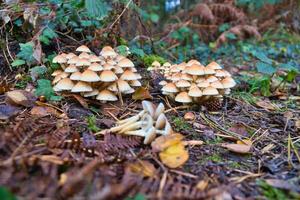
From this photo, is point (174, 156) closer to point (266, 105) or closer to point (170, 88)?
point (170, 88)

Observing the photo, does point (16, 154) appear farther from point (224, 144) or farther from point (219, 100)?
point (219, 100)

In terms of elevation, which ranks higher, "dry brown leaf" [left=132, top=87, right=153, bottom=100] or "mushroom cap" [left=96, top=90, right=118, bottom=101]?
"mushroom cap" [left=96, top=90, right=118, bottom=101]

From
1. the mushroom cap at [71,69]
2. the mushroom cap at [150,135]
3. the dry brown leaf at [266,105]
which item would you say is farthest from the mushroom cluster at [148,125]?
the dry brown leaf at [266,105]

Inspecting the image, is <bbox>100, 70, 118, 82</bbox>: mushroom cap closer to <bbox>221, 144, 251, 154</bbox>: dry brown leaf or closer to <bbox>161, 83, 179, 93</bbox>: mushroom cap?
<bbox>161, 83, 179, 93</bbox>: mushroom cap

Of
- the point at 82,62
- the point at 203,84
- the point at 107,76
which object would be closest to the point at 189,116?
the point at 203,84

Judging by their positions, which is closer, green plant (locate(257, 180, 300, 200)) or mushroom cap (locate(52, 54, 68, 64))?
green plant (locate(257, 180, 300, 200))

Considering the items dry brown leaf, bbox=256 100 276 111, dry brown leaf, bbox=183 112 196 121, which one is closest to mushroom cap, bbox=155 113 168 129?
dry brown leaf, bbox=183 112 196 121

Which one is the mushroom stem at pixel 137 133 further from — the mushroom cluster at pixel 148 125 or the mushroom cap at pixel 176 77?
the mushroom cap at pixel 176 77
